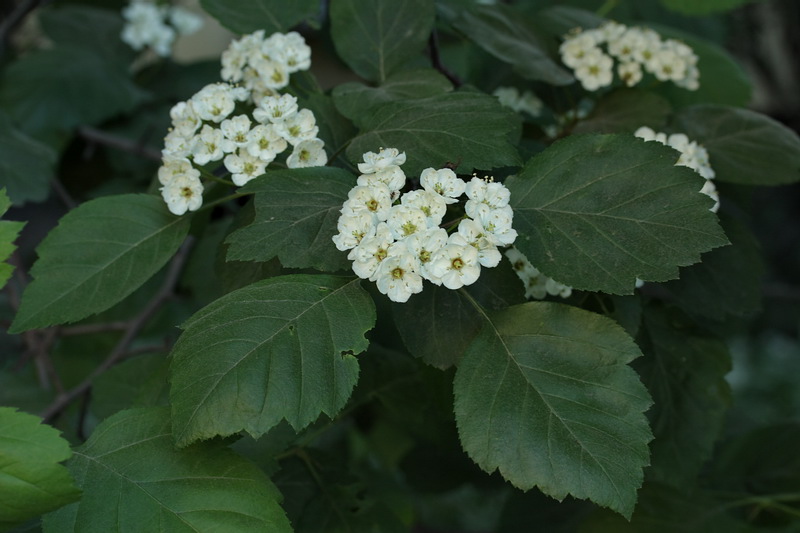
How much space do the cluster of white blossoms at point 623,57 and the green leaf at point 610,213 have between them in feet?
0.94

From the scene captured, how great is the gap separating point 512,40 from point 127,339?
77cm

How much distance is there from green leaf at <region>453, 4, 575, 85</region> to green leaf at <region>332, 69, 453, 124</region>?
117 millimetres

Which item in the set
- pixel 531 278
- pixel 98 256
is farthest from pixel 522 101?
A: pixel 98 256

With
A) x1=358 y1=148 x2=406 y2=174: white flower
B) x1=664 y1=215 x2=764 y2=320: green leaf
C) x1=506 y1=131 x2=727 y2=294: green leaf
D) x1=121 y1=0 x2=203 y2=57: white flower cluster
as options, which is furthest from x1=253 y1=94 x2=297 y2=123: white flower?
x1=121 y1=0 x2=203 y2=57: white flower cluster

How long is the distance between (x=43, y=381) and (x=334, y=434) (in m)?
0.53

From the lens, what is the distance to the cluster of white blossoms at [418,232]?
66 centimetres

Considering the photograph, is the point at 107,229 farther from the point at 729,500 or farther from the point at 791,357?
the point at 791,357

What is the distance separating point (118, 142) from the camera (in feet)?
4.99

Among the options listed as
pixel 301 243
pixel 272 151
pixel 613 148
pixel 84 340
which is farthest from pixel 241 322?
pixel 84 340

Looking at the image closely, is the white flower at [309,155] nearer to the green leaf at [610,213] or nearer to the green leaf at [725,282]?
the green leaf at [610,213]

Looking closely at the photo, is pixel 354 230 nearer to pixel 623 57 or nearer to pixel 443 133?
pixel 443 133

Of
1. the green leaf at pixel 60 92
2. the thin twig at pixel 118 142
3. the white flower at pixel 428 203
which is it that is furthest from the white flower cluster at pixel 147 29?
the white flower at pixel 428 203

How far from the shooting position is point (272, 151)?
77 cm

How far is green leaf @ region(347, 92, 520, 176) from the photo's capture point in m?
0.74
